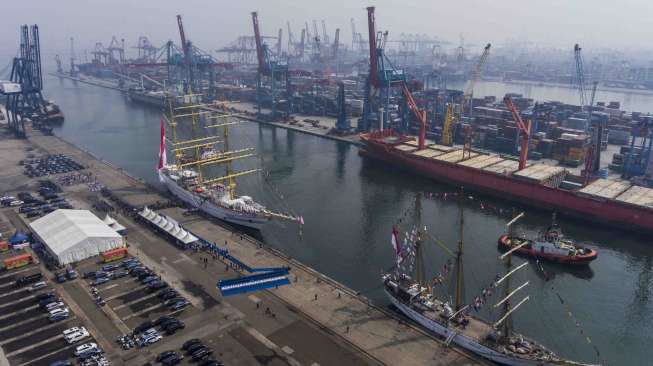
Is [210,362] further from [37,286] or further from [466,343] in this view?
[37,286]

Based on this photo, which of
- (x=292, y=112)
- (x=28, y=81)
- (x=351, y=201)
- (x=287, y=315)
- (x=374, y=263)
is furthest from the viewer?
(x=292, y=112)

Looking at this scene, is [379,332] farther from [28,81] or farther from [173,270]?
[28,81]

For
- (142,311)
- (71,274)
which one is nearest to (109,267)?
(71,274)

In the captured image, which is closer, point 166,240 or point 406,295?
point 406,295

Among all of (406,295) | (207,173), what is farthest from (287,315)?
(207,173)

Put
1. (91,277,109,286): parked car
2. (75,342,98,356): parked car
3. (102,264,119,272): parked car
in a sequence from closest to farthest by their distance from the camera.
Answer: (75,342,98,356): parked car → (91,277,109,286): parked car → (102,264,119,272): parked car

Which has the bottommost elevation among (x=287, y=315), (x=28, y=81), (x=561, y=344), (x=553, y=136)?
(x=561, y=344)

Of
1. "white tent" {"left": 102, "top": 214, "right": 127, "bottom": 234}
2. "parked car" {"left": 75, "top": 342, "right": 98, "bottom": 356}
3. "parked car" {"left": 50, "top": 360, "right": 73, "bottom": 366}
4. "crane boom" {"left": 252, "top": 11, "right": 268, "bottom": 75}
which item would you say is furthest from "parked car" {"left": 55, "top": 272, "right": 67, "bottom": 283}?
"crane boom" {"left": 252, "top": 11, "right": 268, "bottom": 75}

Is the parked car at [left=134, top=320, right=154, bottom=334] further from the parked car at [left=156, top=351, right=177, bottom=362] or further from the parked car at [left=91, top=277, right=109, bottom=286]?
the parked car at [left=91, top=277, right=109, bottom=286]
